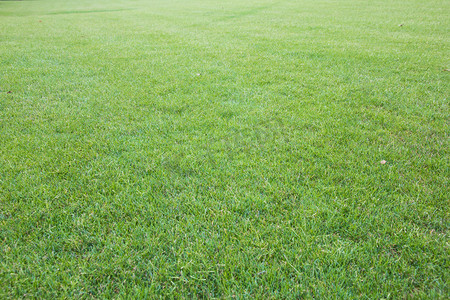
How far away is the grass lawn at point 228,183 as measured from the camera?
1630 mm

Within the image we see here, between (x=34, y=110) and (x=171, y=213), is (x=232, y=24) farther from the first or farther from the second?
(x=171, y=213)

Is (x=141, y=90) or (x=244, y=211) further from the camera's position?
(x=141, y=90)

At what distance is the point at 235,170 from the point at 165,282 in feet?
3.95

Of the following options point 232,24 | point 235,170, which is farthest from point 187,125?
point 232,24

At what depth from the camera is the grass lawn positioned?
1.63m

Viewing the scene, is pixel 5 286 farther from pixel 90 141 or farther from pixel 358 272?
pixel 358 272

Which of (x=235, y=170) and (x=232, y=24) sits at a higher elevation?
(x=232, y=24)

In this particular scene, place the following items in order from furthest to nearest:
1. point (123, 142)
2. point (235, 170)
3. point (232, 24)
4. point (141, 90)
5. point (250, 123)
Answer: point (232, 24)
point (141, 90)
point (250, 123)
point (123, 142)
point (235, 170)

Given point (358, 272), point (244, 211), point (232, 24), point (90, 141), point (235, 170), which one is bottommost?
point (358, 272)

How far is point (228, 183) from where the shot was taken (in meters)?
2.37

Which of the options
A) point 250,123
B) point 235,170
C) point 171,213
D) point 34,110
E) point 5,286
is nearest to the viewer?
point 5,286

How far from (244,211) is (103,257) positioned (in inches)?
42.0

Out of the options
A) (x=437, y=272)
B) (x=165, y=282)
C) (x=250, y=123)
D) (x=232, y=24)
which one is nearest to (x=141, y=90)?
(x=250, y=123)

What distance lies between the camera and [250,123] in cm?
333
